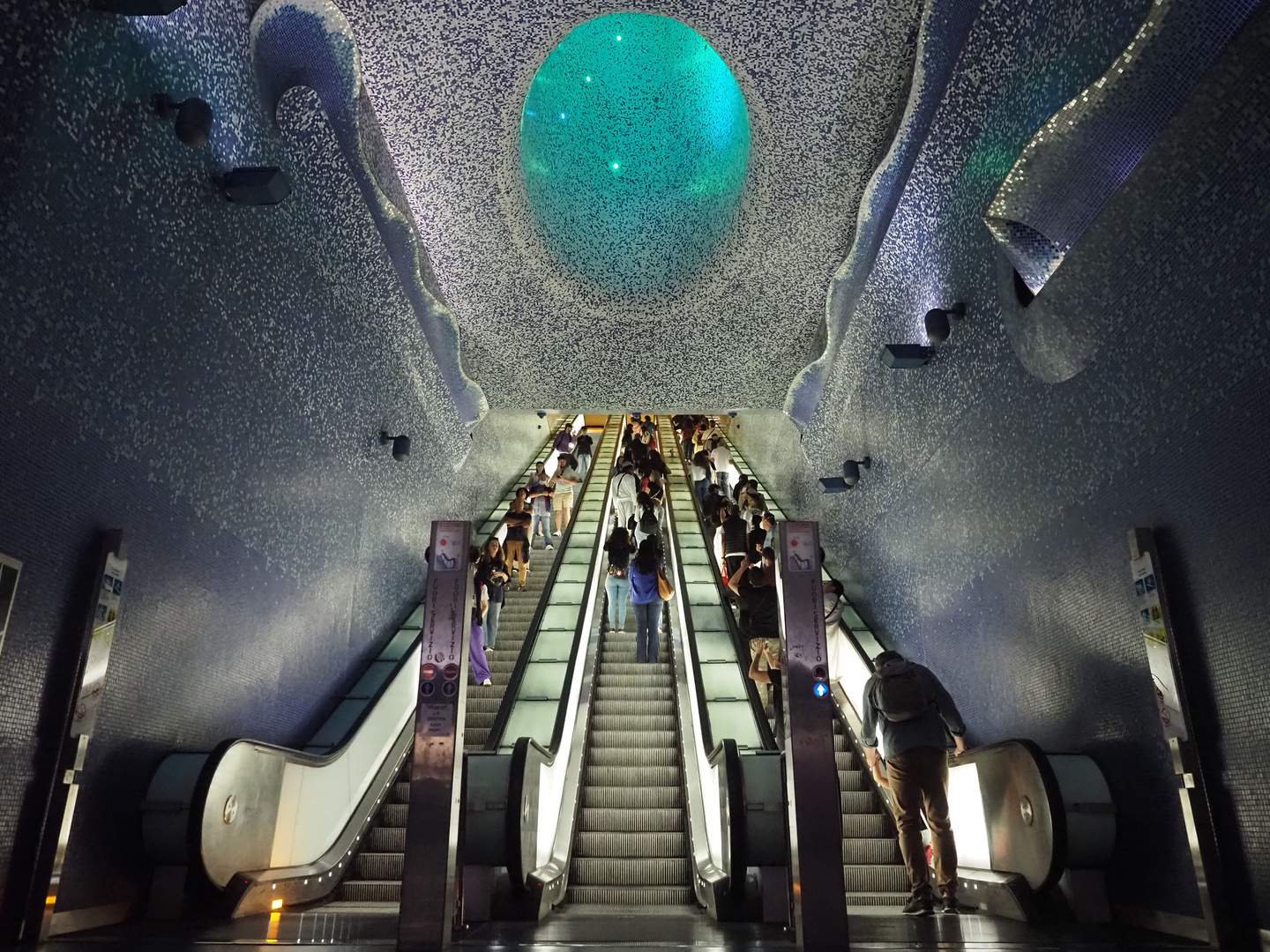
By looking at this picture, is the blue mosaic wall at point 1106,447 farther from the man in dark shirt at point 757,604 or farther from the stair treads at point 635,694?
the stair treads at point 635,694

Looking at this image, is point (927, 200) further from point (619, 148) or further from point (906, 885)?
point (906, 885)

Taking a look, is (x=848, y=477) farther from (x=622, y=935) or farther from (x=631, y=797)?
(x=622, y=935)

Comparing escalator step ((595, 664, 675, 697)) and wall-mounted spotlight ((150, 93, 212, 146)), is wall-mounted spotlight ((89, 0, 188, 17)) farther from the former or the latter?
escalator step ((595, 664, 675, 697))

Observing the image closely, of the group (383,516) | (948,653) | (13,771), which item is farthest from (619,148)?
(13,771)

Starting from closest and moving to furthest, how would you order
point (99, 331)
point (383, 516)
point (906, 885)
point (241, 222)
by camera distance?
point (99, 331)
point (241, 222)
point (906, 885)
point (383, 516)

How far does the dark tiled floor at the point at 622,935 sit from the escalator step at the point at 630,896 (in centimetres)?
103

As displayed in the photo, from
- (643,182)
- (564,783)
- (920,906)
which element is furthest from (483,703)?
(643,182)

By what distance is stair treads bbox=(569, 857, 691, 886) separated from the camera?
566cm

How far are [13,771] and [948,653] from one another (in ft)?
18.1

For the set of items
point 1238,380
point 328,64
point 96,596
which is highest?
point 328,64

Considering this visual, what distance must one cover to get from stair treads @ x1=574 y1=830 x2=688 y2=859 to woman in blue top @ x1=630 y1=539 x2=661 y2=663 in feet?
9.29

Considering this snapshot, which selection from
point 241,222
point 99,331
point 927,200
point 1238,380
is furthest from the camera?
point 927,200

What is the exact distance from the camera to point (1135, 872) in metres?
3.92

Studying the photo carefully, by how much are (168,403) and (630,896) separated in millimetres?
3971
